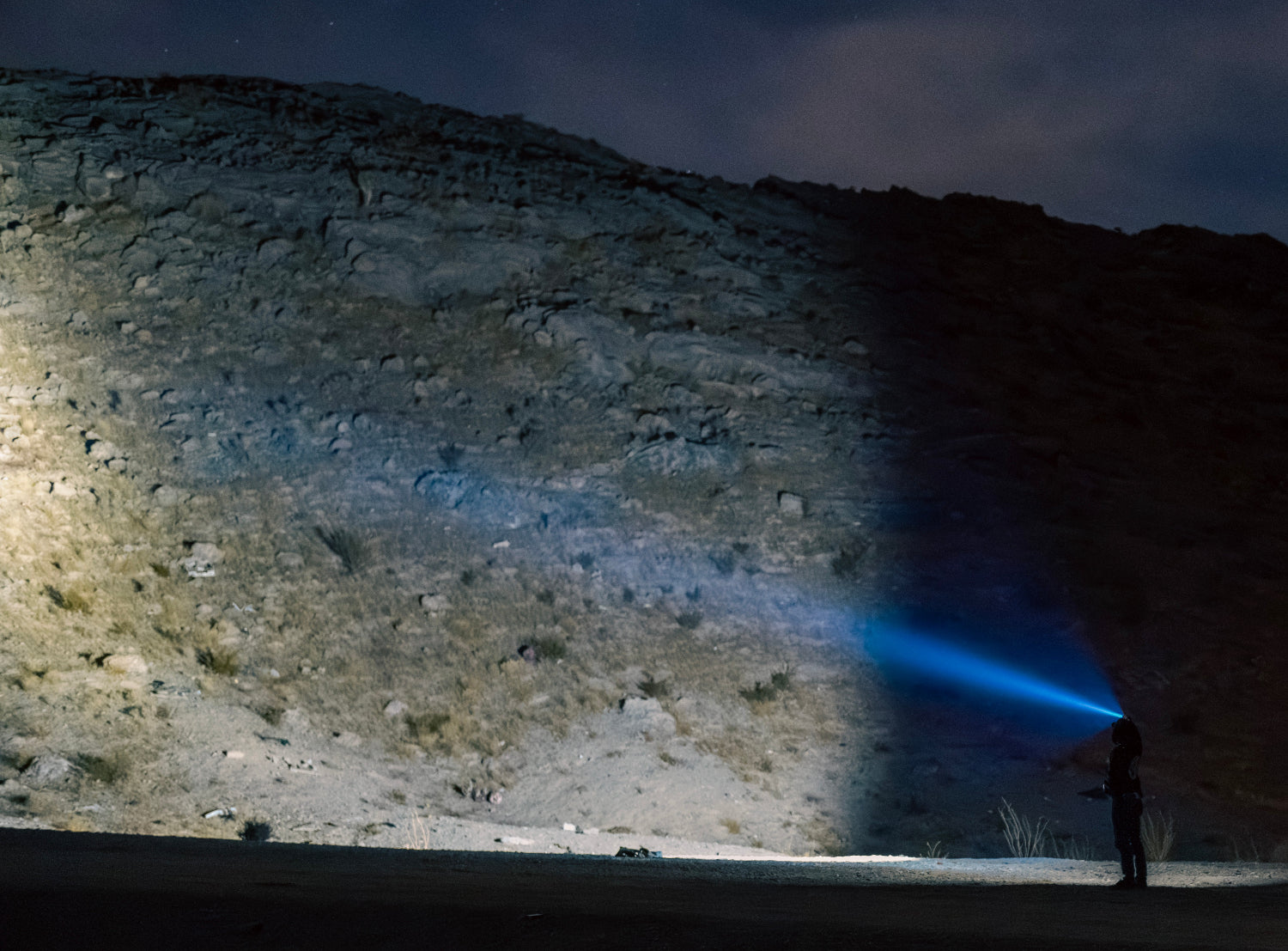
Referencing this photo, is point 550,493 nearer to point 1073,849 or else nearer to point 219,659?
point 219,659

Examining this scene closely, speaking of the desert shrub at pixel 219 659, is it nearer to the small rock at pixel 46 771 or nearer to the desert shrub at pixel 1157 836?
the small rock at pixel 46 771

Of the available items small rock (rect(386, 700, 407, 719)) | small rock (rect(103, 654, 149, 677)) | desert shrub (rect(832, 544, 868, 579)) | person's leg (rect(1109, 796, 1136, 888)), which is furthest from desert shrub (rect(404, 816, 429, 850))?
desert shrub (rect(832, 544, 868, 579))

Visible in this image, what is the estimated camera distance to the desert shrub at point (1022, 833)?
12820 millimetres

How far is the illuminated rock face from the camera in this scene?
13.9 meters

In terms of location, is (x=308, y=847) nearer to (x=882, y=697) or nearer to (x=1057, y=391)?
(x=882, y=697)

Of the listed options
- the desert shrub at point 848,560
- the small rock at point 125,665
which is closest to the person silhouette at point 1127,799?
the desert shrub at point 848,560

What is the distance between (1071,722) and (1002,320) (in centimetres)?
1373

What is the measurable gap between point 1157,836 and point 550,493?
Answer: 10.9 metres

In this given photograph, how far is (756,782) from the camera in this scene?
47.0 feet

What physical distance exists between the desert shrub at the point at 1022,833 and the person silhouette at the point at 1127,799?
4.94m

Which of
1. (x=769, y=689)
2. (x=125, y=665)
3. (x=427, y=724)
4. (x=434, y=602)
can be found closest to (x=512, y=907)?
(x=427, y=724)

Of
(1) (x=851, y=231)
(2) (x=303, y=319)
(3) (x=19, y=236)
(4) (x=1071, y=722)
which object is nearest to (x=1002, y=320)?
(1) (x=851, y=231)

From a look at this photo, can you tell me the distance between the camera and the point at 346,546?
16688 millimetres

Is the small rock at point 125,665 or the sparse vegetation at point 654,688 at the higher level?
the small rock at point 125,665
